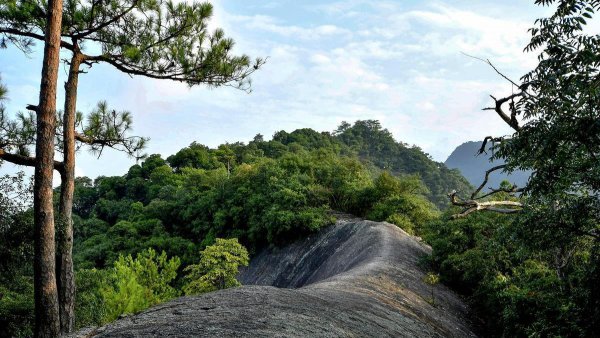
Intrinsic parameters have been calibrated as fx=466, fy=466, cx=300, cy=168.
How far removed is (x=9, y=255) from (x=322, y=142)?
164 feet

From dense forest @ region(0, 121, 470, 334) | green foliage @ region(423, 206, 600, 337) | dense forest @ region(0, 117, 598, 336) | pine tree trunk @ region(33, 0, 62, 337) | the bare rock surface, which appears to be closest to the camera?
the bare rock surface

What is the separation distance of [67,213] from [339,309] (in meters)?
6.84

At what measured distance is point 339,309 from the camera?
596cm

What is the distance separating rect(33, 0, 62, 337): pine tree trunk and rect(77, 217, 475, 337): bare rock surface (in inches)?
165

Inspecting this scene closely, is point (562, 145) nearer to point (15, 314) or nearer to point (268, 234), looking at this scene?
point (15, 314)

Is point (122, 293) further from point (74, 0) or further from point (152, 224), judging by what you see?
point (152, 224)

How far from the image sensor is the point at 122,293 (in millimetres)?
13961

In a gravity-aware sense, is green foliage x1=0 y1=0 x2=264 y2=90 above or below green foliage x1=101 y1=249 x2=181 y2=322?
above

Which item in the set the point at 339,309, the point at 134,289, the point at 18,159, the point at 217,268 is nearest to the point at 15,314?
the point at 134,289

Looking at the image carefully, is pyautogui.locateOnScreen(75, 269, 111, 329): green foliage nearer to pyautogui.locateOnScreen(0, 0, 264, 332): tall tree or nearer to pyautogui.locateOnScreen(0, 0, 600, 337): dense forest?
pyautogui.locateOnScreen(0, 0, 600, 337): dense forest

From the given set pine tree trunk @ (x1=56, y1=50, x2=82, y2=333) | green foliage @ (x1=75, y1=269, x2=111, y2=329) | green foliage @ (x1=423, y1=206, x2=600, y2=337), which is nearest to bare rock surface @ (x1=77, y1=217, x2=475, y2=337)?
green foliage @ (x1=423, y1=206, x2=600, y2=337)

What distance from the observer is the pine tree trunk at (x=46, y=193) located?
8406 mm

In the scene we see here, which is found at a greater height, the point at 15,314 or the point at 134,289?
the point at 134,289

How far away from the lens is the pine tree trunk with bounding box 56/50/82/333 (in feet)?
30.9
